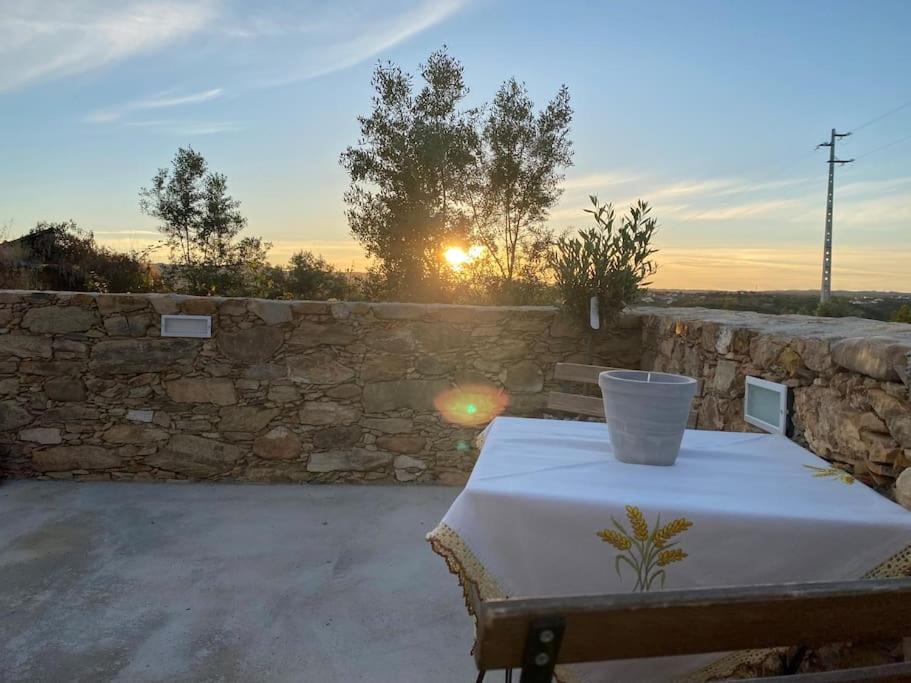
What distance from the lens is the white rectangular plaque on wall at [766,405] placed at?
2.08 meters

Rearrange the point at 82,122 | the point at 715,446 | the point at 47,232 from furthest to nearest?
1. the point at 47,232
2. the point at 82,122
3. the point at 715,446

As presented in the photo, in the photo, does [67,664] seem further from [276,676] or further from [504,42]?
[504,42]

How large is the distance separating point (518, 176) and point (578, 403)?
5123 millimetres

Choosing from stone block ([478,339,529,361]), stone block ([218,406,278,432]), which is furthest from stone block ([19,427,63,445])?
stone block ([478,339,529,361])

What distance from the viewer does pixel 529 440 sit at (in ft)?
5.87

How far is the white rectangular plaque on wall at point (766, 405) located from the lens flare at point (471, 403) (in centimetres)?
201

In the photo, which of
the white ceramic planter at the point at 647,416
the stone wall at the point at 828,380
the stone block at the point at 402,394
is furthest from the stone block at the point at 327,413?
the white ceramic planter at the point at 647,416

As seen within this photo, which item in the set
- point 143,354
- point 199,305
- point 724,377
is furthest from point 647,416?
point 143,354

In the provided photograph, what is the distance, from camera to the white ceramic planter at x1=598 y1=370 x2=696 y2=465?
4.91 ft

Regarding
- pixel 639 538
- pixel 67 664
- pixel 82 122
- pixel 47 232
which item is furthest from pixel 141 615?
pixel 47 232

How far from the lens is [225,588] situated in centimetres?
275

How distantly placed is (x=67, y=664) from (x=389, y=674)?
3.89ft

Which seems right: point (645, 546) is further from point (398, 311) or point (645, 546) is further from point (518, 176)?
point (518, 176)

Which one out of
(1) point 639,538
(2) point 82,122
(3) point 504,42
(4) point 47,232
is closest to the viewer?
(1) point 639,538
